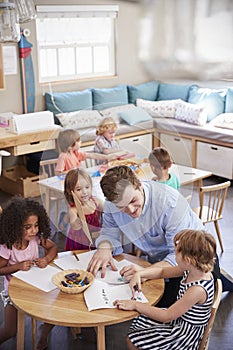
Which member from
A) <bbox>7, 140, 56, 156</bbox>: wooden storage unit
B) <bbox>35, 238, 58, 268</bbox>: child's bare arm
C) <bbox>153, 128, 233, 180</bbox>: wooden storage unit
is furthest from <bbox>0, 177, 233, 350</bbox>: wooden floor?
<bbox>153, 128, 233, 180</bbox>: wooden storage unit

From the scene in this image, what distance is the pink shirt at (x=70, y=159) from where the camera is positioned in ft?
11.0

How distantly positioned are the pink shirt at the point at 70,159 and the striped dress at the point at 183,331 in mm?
1479

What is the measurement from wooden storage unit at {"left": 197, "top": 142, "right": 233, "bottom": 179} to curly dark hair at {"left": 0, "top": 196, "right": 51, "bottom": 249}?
3.33m

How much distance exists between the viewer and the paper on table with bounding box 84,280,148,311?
2.06m

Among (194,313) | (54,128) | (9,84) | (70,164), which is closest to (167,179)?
(70,164)

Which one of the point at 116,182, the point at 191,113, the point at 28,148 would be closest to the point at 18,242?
the point at 116,182

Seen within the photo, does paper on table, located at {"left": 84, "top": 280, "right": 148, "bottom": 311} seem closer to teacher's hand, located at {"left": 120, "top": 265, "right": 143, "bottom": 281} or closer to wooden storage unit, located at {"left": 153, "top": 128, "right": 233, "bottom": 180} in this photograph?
teacher's hand, located at {"left": 120, "top": 265, "right": 143, "bottom": 281}

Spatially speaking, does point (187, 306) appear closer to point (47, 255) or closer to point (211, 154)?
point (47, 255)

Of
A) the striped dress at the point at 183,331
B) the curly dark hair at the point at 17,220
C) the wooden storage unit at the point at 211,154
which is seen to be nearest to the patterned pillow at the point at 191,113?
the wooden storage unit at the point at 211,154

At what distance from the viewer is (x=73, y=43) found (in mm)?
6012

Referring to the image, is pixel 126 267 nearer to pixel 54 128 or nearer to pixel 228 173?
pixel 54 128

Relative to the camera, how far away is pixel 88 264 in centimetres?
243

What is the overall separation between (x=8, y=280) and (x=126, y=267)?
24.4 inches

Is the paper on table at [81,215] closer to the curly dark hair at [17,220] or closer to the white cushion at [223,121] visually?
the curly dark hair at [17,220]
